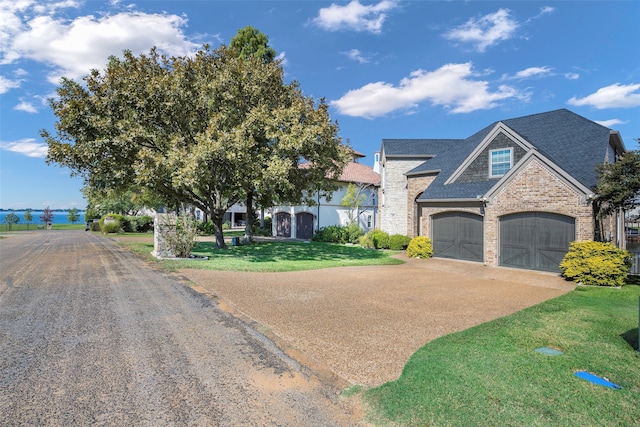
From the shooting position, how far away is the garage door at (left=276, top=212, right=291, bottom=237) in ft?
122

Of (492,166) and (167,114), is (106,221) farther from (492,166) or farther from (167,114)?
(492,166)

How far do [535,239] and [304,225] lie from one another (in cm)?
2279

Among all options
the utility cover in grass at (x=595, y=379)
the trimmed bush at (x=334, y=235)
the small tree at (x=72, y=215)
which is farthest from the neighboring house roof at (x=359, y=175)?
the small tree at (x=72, y=215)

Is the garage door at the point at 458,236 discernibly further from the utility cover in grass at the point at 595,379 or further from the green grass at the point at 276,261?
the utility cover in grass at the point at 595,379

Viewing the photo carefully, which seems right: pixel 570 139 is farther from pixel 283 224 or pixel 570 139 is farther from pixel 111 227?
pixel 111 227

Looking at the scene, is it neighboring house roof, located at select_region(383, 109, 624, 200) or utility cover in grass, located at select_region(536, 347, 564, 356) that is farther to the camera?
neighboring house roof, located at select_region(383, 109, 624, 200)

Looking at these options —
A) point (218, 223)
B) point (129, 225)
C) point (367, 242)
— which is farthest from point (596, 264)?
point (129, 225)

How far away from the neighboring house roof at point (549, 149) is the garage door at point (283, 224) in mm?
16453

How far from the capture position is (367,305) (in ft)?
30.3

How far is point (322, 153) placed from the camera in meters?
19.5

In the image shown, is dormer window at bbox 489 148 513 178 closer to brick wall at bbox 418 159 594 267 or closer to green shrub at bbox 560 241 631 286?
brick wall at bbox 418 159 594 267

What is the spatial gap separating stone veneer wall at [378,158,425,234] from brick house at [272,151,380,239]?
18.3 feet

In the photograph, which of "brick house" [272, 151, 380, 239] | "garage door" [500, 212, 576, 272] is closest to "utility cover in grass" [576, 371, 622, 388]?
"garage door" [500, 212, 576, 272]

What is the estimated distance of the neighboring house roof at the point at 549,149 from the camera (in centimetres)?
1598
